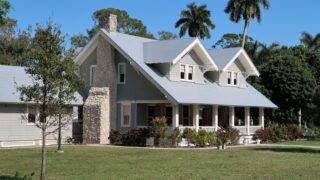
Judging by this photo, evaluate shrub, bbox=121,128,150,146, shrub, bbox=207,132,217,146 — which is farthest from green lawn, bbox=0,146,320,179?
shrub, bbox=207,132,217,146

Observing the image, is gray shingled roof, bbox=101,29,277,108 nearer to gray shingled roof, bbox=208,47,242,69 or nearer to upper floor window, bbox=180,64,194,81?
upper floor window, bbox=180,64,194,81

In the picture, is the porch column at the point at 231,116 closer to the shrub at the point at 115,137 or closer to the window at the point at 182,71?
the window at the point at 182,71

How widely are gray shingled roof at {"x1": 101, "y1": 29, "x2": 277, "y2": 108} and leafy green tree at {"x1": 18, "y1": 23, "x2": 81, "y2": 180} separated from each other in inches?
846

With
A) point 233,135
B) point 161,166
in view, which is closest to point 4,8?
point 161,166

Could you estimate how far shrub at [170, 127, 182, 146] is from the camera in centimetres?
3709

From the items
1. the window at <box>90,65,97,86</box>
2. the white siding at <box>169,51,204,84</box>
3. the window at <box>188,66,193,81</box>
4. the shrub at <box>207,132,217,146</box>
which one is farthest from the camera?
the window at <box>90,65,97,86</box>

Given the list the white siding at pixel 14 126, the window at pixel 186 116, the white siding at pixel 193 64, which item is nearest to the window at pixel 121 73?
the white siding at pixel 193 64

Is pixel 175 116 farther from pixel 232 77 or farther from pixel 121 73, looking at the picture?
pixel 232 77

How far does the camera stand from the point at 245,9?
73.1 m

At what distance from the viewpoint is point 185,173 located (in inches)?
Result: 786

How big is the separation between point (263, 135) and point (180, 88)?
9975mm

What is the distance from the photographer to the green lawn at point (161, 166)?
19203mm

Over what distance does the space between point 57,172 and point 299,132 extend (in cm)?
3575

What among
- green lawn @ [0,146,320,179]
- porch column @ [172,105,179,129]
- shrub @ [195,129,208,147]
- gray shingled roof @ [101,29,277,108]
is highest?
gray shingled roof @ [101,29,277,108]
